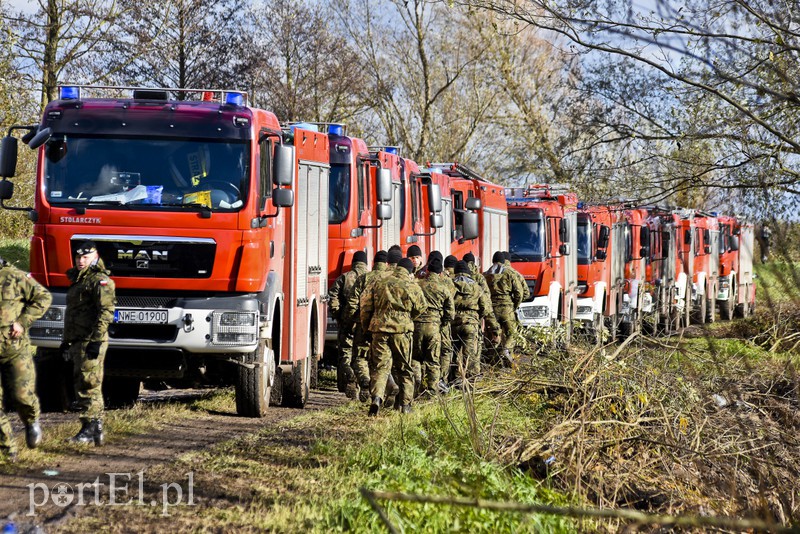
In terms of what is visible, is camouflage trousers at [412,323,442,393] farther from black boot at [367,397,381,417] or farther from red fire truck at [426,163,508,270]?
red fire truck at [426,163,508,270]

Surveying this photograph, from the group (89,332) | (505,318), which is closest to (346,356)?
(505,318)

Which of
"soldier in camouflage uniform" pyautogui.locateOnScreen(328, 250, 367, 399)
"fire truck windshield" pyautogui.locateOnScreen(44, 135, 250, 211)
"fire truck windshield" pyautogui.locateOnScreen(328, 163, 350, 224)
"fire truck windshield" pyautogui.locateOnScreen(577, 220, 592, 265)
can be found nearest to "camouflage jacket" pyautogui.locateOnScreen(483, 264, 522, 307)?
"fire truck windshield" pyautogui.locateOnScreen(328, 163, 350, 224)

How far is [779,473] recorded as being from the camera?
9484mm

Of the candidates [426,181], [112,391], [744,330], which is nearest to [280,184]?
[112,391]

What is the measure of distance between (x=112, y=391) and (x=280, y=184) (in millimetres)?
3619

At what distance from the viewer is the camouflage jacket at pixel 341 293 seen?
13.5m

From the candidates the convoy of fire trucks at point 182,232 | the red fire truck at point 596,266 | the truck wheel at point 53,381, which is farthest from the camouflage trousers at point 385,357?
the red fire truck at point 596,266

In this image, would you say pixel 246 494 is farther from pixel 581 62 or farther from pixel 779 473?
pixel 581 62

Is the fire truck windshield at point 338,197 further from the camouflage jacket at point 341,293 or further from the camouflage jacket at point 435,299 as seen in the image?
the camouflage jacket at point 435,299

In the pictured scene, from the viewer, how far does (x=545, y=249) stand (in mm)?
21328

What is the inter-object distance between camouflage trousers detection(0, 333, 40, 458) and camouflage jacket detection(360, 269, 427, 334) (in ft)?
13.2

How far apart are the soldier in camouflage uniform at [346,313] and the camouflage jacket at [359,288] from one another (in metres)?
0.04

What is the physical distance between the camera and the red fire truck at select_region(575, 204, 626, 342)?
24125mm

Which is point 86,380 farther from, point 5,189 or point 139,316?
point 5,189
